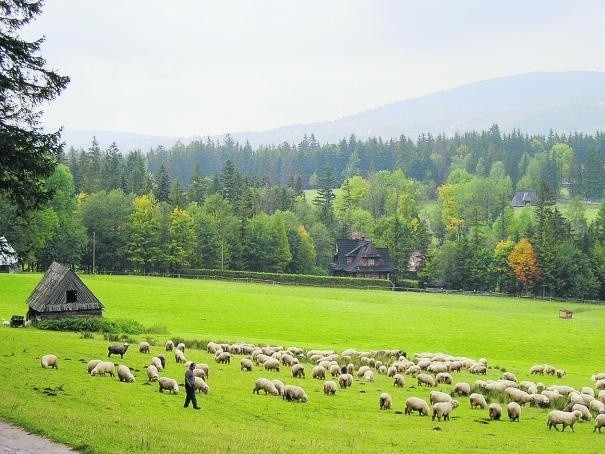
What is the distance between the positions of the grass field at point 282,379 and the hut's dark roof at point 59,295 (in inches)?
254

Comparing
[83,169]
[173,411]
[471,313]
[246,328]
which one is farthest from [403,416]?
[83,169]

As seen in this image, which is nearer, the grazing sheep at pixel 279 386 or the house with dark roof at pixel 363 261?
the grazing sheep at pixel 279 386

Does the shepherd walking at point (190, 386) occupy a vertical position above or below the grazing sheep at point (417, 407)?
above

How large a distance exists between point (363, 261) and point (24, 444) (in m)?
119

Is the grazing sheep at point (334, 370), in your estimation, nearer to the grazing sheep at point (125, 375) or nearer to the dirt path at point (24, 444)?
the grazing sheep at point (125, 375)

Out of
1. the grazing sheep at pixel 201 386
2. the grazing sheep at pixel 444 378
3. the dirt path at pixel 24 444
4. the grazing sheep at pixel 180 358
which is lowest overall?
the grazing sheep at pixel 444 378

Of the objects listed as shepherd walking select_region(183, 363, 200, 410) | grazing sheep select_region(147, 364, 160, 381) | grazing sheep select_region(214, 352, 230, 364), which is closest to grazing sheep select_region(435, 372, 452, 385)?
grazing sheep select_region(214, 352, 230, 364)

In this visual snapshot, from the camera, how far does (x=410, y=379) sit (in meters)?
40.5

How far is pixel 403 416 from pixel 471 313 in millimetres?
57368

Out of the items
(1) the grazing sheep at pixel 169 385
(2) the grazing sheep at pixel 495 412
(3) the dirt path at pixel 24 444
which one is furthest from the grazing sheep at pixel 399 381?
(3) the dirt path at pixel 24 444

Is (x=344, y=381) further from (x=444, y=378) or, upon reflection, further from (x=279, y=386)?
(x=444, y=378)

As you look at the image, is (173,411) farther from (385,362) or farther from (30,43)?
(385,362)

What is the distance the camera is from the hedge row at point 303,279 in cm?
11638

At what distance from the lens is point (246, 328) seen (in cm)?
6612
